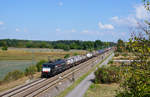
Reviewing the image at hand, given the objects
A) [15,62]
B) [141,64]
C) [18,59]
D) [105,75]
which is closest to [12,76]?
[105,75]

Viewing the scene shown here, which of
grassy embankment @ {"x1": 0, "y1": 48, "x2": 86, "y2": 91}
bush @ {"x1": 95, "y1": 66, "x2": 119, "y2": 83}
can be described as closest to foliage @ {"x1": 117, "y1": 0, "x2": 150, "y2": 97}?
bush @ {"x1": 95, "y1": 66, "x2": 119, "y2": 83}

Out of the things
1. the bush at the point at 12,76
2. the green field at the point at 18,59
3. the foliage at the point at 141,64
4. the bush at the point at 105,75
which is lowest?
the green field at the point at 18,59

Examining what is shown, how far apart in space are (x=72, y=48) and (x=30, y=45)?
40.4 m

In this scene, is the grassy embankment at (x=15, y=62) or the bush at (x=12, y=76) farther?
the bush at (x=12, y=76)

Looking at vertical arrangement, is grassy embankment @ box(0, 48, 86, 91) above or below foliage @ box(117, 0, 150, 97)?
below

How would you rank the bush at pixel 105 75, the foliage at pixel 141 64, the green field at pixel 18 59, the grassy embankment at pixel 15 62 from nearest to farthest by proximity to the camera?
1. the foliage at pixel 141 64
2. the bush at pixel 105 75
3. the grassy embankment at pixel 15 62
4. the green field at pixel 18 59

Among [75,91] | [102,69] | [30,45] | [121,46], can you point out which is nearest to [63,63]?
[102,69]

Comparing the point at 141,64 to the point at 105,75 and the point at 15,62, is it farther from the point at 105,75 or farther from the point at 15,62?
the point at 15,62

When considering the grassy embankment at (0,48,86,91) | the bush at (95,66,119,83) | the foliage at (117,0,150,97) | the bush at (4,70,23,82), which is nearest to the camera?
the foliage at (117,0,150,97)

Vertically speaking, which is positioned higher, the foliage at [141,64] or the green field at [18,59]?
the foliage at [141,64]

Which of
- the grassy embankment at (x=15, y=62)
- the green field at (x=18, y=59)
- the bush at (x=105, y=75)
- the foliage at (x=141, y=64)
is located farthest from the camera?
the green field at (x=18, y=59)

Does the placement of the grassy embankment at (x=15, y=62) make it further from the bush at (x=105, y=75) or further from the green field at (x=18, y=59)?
the bush at (x=105, y=75)

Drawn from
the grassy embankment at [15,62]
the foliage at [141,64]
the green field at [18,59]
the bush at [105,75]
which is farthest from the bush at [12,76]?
the foliage at [141,64]

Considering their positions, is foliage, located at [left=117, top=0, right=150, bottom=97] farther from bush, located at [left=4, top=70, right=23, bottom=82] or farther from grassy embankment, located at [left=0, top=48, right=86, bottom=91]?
bush, located at [left=4, top=70, right=23, bottom=82]
